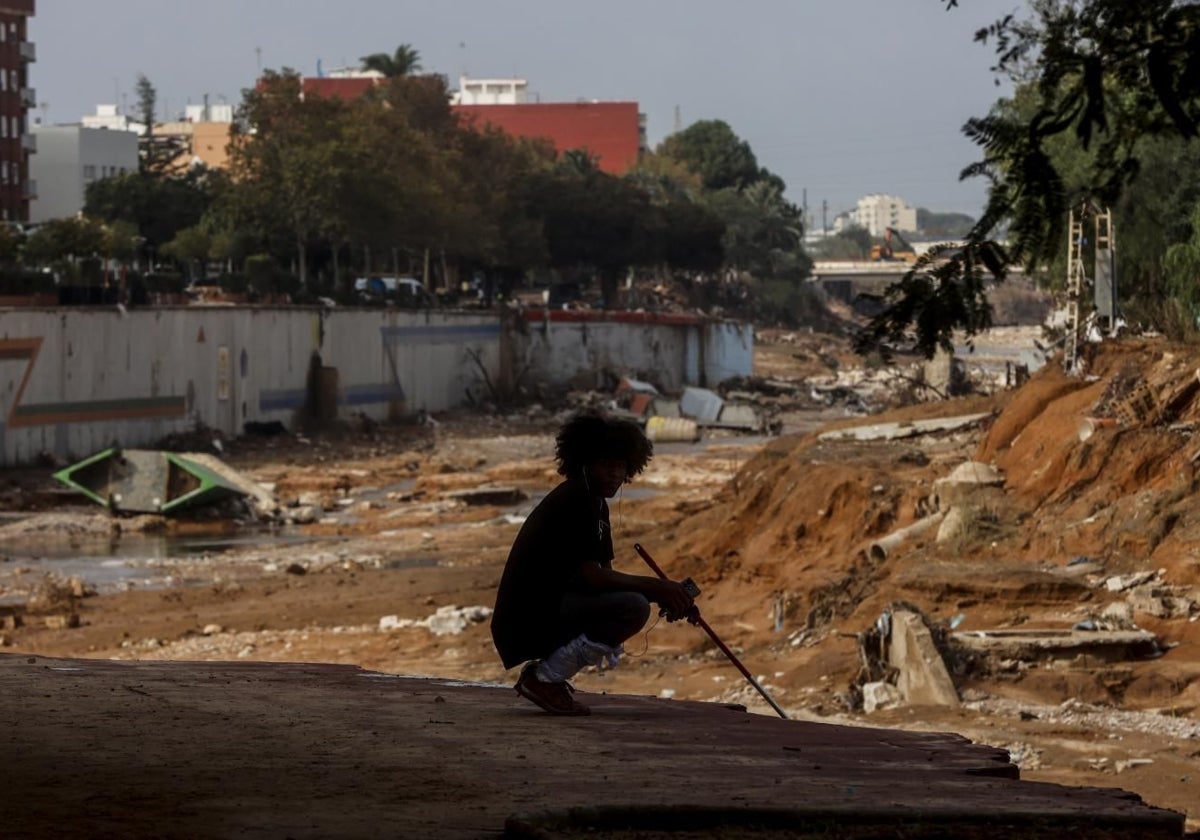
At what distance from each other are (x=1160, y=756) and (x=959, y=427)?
62.6ft

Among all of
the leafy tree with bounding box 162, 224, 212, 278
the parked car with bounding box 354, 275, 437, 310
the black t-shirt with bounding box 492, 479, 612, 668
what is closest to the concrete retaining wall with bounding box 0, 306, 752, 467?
the parked car with bounding box 354, 275, 437, 310

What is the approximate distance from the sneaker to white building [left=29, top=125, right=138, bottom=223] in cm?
10027

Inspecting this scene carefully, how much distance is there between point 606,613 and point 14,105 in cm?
8493

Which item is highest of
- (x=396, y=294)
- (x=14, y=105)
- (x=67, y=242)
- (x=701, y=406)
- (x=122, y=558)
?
(x=14, y=105)

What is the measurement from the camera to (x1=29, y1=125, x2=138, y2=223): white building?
105m

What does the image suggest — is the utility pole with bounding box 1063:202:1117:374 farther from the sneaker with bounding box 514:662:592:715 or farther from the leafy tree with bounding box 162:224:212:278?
the leafy tree with bounding box 162:224:212:278

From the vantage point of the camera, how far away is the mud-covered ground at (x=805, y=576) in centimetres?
1515

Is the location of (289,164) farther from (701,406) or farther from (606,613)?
(606,613)

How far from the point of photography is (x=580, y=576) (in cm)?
792

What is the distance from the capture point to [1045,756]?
13195mm

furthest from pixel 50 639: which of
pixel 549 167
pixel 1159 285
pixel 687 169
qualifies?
pixel 687 169

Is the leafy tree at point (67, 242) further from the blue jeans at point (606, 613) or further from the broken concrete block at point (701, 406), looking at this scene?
the blue jeans at point (606, 613)

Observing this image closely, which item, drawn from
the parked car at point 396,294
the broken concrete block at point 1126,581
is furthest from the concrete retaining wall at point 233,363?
the broken concrete block at point 1126,581

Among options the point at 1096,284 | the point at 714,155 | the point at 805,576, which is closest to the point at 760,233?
the point at 714,155
